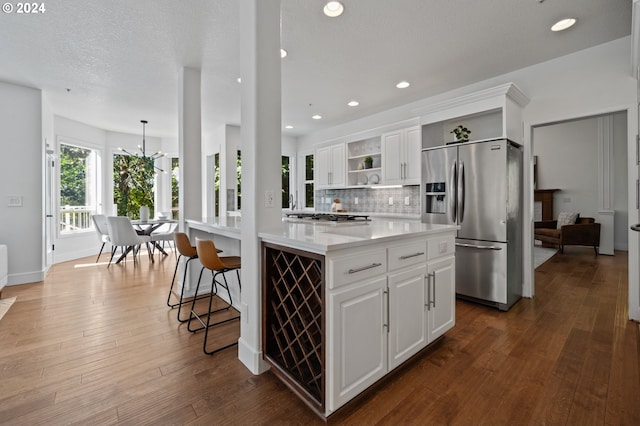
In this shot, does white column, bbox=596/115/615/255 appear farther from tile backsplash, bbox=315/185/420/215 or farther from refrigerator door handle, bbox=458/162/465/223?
refrigerator door handle, bbox=458/162/465/223

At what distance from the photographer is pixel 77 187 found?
622 centimetres

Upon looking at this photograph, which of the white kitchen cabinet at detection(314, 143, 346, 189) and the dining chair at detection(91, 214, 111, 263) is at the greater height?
the white kitchen cabinet at detection(314, 143, 346, 189)

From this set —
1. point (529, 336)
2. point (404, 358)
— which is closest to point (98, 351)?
point (404, 358)

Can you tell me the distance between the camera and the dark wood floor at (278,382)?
63.1 inches

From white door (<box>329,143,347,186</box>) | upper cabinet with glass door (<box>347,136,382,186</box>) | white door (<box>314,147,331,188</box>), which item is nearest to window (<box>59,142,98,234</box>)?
white door (<box>314,147,331,188</box>)

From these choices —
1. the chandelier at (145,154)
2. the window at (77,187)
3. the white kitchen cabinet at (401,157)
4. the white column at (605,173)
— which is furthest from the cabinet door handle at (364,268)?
the white column at (605,173)

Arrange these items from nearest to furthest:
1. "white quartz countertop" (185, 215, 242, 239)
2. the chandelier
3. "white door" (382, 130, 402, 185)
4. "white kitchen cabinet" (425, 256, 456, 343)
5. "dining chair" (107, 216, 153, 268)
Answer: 1. "white kitchen cabinet" (425, 256, 456, 343)
2. "white quartz countertop" (185, 215, 242, 239)
3. "white door" (382, 130, 402, 185)
4. "dining chair" (107, 216, 153, 268)
5. the chandelier

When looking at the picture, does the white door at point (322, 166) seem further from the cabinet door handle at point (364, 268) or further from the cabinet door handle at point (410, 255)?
the cabinet door handle at point (364, 268)

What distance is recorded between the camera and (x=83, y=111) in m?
5.32

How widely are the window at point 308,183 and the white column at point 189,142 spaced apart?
372 centimetres

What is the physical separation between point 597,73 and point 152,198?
8.61m

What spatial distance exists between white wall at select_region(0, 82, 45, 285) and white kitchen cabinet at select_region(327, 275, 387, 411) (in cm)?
512

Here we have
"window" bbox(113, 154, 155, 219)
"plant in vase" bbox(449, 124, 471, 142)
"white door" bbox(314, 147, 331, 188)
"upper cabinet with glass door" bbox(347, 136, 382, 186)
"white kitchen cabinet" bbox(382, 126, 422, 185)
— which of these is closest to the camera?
"plant in vase" bbox(449, 124, 471, 142)

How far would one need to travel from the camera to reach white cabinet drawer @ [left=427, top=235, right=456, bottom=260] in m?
2.17
